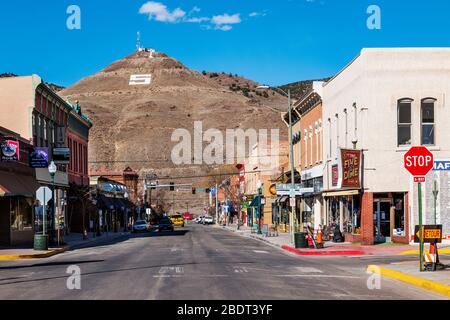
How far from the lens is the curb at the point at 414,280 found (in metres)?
17.1

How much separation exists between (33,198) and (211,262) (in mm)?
21378

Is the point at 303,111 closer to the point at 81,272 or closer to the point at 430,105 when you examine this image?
the point at 430,105

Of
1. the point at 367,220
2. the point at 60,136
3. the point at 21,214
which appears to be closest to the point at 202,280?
the point at 367,220

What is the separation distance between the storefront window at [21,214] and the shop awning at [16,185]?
956 mm

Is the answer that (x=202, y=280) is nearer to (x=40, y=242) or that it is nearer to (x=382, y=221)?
(x=40, y=242)

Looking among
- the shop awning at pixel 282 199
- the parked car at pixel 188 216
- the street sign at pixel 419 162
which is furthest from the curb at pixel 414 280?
the parked car at pixel 188 216

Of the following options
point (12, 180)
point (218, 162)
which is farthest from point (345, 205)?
point (218, 162)

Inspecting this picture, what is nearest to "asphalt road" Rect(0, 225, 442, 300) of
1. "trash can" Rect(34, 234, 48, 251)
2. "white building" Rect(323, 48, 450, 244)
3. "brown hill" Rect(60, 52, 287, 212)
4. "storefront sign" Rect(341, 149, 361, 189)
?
"trash can" Rect(34, 234, 48, 251)

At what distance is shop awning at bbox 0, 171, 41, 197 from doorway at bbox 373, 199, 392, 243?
1893cm

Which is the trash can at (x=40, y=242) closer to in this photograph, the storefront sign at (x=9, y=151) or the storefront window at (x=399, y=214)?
the storefront sign at (x=9, y=151)

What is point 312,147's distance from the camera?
50.9m

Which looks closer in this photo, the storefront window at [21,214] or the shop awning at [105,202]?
the storefront window at [21,214]

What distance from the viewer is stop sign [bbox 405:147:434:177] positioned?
66.9ft

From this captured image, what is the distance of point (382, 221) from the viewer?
37531mm
